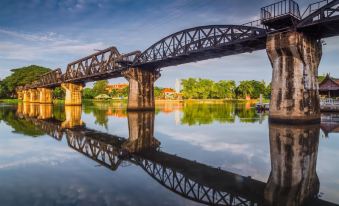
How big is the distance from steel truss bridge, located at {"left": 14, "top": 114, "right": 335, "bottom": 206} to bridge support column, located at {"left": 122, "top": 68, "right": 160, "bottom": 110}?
40617 millimetres

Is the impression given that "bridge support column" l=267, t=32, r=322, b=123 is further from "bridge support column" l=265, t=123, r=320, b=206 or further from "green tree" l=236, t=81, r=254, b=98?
"green tree" l=236, t=81, r=254, b=98

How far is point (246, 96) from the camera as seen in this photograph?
187000 millimetres

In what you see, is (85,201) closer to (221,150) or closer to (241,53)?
(221,150)

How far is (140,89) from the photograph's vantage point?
57.9 meters

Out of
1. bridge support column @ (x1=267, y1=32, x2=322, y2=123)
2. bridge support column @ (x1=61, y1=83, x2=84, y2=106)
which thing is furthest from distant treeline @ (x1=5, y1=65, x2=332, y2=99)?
bridge support column @ (x1=267, y1=32, x2=322, y2=123)

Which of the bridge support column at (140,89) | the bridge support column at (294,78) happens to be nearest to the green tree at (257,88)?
the bridge support column at (140,89)

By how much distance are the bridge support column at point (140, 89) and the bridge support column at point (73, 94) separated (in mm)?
36172

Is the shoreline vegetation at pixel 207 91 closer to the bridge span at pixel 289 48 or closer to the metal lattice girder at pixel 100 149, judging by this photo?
the bridge span at pixel 289 48

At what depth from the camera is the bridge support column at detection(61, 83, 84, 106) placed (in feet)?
289

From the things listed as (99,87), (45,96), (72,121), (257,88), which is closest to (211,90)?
(257,88)

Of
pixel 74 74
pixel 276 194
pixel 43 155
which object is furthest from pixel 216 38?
pixel 74 74

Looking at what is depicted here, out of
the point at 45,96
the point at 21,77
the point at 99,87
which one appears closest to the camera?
the point at 45,96

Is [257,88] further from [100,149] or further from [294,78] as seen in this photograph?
[100,149]

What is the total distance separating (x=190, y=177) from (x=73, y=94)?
284 ft
